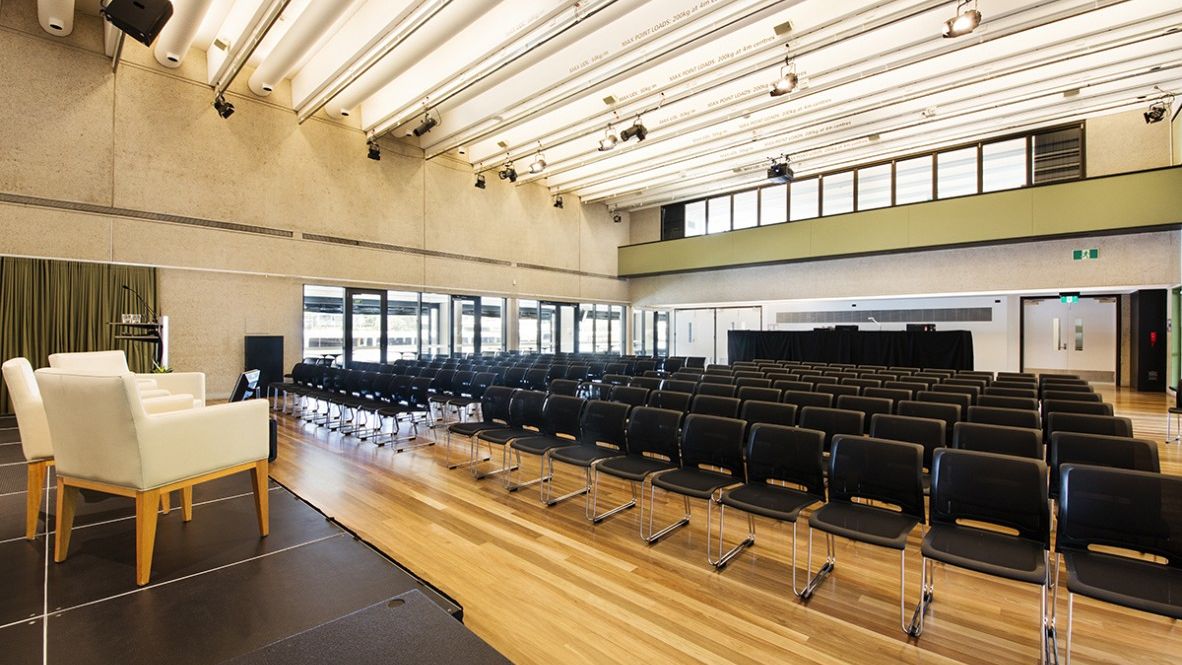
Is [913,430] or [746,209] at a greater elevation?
[746,209]

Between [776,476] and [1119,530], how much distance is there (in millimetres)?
1633

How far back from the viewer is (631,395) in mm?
5340

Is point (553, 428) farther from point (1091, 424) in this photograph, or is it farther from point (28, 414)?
point (1091, 424)

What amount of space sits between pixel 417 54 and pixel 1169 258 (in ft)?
47.4

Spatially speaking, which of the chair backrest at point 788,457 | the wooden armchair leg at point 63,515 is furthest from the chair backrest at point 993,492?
the wooden armchair leg at point 63,515

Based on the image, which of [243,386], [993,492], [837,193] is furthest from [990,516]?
[837,193]

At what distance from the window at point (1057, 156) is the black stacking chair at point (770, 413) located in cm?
1092

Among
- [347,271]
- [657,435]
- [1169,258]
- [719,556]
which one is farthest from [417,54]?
[1169,258]

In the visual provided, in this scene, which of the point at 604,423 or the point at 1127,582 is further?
the point at 604,423

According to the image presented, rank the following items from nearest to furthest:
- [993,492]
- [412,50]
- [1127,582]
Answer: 1. [1127,582]
2. [993,492]
3. [412,50]

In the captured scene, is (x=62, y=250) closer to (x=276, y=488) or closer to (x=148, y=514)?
(x=276, y=488)

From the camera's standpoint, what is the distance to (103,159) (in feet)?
26.7

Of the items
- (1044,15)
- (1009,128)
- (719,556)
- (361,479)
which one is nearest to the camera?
(719,556)

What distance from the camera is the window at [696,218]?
16344mm
